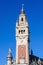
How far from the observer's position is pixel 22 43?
286 ft

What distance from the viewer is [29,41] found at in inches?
3556

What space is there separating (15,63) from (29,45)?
7386 millimetres

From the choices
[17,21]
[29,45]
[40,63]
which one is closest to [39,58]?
[40,63]

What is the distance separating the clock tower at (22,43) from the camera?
86.4m

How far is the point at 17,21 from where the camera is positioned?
89.4 m

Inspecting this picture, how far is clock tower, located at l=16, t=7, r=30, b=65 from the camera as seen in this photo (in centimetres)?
8641

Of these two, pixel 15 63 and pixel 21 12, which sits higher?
pixel 21 12

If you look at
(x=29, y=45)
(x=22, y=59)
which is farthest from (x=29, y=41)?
(x=22, y=59)

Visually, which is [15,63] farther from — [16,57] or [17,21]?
[17,21]

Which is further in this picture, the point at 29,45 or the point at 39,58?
the point at 39,58

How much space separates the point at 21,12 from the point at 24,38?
9.26 m

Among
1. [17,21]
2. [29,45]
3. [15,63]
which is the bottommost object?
[15,63]

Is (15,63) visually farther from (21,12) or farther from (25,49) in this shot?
(21,12)

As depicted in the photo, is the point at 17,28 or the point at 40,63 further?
the point at 40,63
